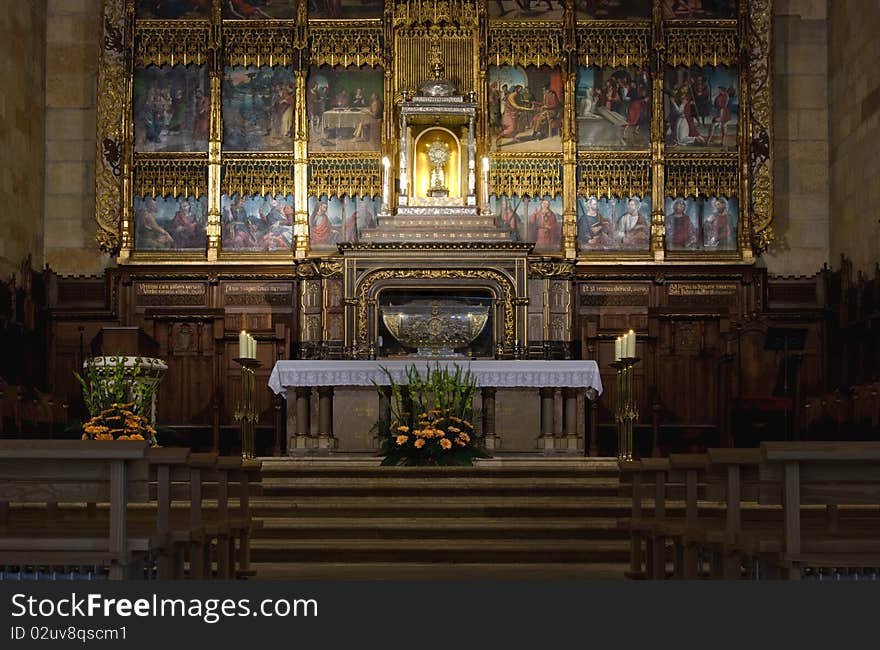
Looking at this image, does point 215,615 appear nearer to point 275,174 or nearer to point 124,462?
point 124,462

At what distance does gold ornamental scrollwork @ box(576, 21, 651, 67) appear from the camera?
17.9 meters

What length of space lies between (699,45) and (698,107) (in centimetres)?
78

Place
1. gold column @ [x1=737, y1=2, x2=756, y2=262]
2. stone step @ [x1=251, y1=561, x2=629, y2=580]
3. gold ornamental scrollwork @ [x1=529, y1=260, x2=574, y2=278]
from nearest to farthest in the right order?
1. stone step @ [x1=251, y1=561, x2=629, y2=580]
2. gold ornamental scrollwork @ [x1=529, y1=260, x2=574, y2=278]
3. gold column @ [x1=737, y1=2, x2=756, y2=262]

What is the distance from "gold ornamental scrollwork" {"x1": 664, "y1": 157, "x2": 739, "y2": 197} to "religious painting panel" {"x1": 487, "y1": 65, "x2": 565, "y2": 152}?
1476 millimetres

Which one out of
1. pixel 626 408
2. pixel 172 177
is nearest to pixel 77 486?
pixel 626 408

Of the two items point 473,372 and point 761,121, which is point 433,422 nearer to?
point 473,372

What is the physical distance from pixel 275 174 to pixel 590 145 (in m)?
3.99

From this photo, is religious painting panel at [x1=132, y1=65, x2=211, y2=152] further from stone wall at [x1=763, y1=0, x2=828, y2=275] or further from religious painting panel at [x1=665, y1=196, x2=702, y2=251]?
stone wall at [x1=763, y1=0, x2=828, y2=275]

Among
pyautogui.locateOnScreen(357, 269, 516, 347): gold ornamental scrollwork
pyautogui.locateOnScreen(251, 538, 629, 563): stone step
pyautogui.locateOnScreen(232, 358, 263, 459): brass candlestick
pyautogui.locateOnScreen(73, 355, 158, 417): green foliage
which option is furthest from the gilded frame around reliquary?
pyautogui.locateOnScreen(251, 538, 629, 563): stone step

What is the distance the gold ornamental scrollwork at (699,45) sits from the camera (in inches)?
702

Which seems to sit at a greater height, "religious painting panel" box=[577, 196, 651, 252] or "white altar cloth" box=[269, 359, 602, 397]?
"religious painting panel" box=[577, 196, 651, 252]

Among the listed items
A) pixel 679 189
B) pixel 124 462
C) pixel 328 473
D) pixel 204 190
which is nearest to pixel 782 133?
pixel 679 189

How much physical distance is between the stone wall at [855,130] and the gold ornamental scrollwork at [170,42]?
7.95 metres

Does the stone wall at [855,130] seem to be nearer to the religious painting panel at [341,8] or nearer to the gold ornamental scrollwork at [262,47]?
the religious painting panel at [341,8]
